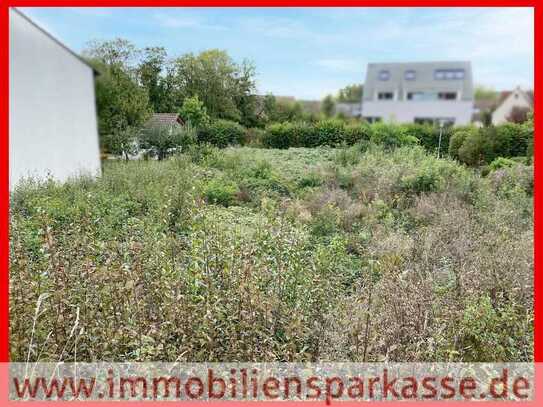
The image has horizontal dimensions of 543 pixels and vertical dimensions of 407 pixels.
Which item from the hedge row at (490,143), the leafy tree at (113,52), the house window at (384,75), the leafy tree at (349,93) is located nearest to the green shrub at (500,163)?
the hedge row at (490,143)

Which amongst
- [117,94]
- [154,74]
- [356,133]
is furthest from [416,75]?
[117,94]

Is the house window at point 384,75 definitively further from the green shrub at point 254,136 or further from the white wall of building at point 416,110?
the green shrub at point 254,136

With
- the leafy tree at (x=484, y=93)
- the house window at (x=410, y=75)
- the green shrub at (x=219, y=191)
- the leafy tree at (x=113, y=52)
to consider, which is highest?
the leafy tree at (x=113, y=52)

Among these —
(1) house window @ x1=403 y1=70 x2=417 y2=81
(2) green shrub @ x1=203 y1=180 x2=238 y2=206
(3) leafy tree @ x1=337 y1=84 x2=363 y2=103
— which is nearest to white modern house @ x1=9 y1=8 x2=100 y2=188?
(2) green shrub @ x1=203 y1=180 x2=238 y2=206

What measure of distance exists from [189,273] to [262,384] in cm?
87

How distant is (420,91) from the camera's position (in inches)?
146

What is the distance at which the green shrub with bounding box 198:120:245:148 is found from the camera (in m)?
3.75

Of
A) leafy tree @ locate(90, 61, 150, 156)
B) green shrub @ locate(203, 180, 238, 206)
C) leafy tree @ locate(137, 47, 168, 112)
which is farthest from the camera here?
green shrub @ locate(203, 180, 238, 206)

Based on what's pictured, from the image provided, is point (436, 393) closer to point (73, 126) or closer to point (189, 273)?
point (189, 273)

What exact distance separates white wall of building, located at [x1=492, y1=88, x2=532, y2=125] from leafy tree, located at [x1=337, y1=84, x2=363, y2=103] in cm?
122

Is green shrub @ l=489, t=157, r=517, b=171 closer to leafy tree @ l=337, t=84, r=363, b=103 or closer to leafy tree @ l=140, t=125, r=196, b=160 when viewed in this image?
leafy tree @ l=337, t=84, r=363, b=103

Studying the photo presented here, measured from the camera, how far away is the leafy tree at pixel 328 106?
381 centimetres

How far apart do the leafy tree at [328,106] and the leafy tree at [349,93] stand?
0.06 metres

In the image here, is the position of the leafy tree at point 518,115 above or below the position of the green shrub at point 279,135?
above
